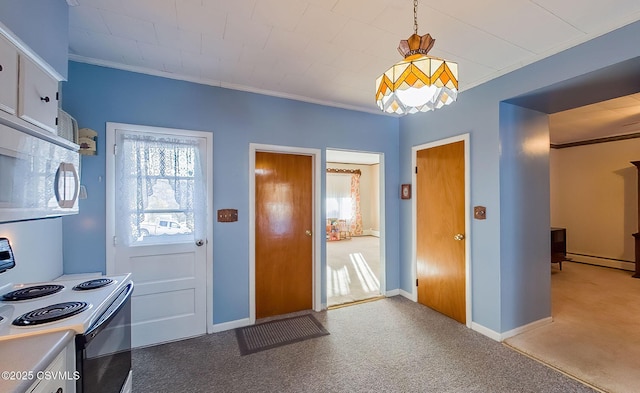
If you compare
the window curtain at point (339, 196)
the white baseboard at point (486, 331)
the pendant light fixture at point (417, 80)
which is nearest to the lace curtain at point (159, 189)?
the pendant light fixture at point (417, 80)

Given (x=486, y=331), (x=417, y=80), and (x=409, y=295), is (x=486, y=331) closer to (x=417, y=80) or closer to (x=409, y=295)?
(x=409, y=295)

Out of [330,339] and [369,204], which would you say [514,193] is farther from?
[369,204]

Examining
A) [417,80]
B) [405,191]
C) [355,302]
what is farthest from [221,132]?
[355,302]

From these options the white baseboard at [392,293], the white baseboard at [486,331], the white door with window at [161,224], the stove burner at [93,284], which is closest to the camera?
the stove burner at [93,284]

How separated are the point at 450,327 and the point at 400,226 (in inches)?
54.9

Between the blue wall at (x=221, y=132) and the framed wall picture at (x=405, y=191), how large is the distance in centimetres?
12

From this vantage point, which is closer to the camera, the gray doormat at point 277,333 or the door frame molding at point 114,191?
the door frame molding at point 114,191

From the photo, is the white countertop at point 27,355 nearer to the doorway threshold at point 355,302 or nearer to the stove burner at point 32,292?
the stove burner at point 32,292

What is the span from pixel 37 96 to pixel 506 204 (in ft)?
11.6

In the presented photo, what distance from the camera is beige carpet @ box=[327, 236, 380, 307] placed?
3814 millimetres

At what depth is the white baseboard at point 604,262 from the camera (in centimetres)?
487

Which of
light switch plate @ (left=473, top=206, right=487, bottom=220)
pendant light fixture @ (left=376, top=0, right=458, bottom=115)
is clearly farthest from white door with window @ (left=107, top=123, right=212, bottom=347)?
light switch plate @ (left=473, top=206, right=487, bottom=220)

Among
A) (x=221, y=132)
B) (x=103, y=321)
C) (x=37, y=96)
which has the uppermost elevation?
(x=221, y=132)

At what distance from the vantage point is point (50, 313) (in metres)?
1.21
